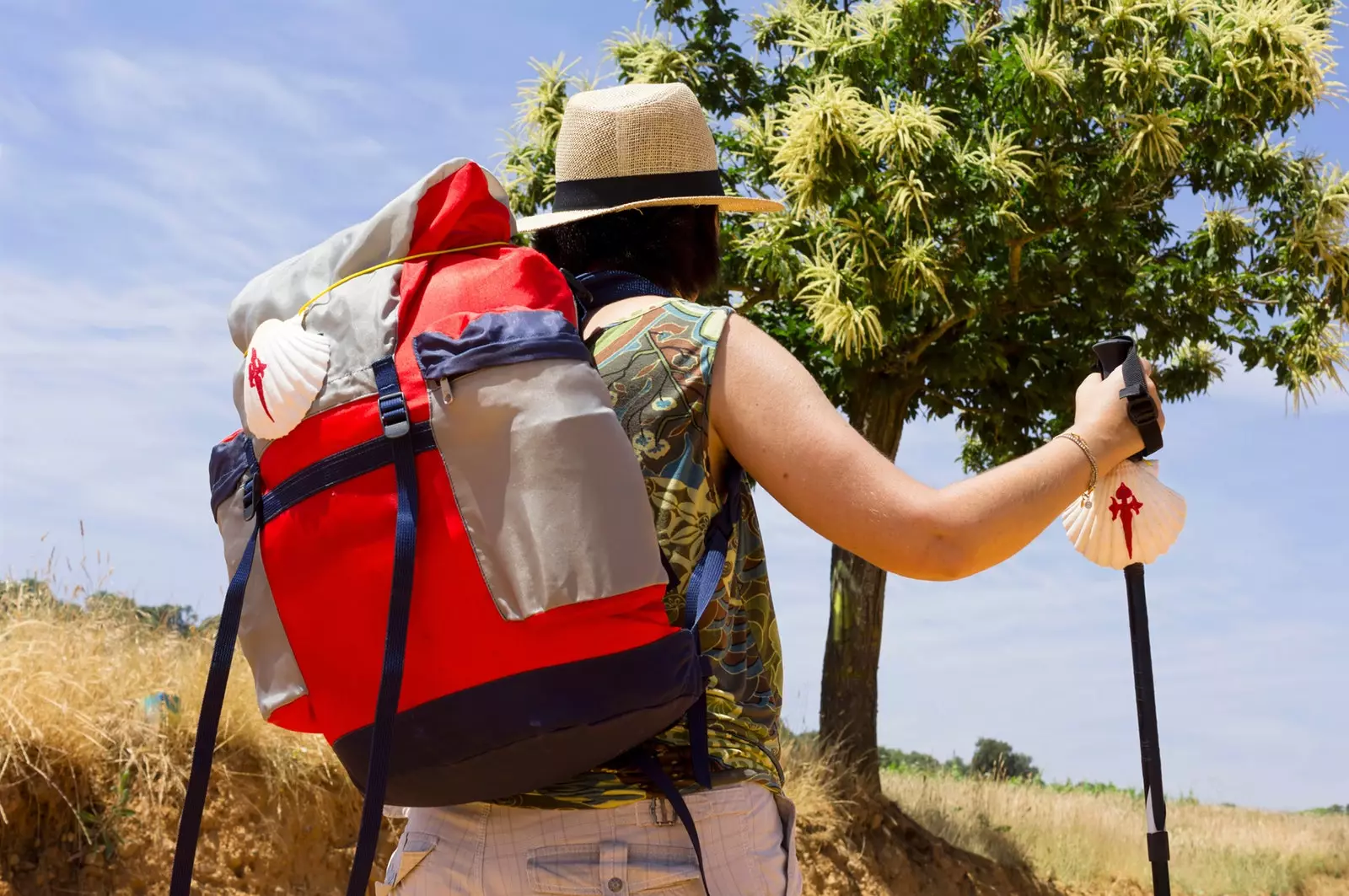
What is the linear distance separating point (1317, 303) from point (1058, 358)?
1.70 metres

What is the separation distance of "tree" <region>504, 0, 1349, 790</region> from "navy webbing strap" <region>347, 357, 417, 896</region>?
18.5 ft

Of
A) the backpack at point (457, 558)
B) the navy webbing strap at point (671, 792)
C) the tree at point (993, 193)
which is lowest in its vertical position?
the navy webbing strap at point (671, 792)

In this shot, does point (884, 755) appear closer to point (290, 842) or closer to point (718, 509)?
point (290, 842)

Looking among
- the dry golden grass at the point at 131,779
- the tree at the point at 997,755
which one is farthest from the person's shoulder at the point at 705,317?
the tree at the point at 997,755

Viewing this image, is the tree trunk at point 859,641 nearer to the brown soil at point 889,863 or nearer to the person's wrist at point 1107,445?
the brown soil at point 889,863

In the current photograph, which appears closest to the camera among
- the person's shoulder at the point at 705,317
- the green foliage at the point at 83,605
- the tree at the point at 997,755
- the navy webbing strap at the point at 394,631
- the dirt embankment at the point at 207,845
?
A: the navy webbing strap at the point at 394,631

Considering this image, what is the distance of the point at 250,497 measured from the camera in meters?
1.59

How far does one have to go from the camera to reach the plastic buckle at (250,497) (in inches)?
62.2

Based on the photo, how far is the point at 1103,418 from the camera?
168cm

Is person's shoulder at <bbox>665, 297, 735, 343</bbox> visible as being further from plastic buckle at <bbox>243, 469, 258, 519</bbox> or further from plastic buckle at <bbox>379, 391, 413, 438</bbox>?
plastic buckle at <bbox>243, 469, 258, 519</bbox>

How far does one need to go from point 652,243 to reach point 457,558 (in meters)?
0.62

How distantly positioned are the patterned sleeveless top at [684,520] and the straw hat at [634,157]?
256mm

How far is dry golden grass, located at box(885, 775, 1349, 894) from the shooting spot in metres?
9.30

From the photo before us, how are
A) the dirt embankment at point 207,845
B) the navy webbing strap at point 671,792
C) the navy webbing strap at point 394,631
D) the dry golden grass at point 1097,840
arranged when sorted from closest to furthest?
the navy webbing strap at point 394,631 → the navy webbing strap at point 671,792 → the dirt embankment at point 207,845 → the dry golden grass at point 1097,840
